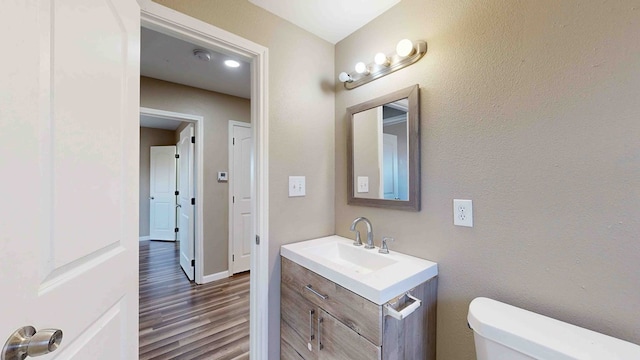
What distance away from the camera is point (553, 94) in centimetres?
91

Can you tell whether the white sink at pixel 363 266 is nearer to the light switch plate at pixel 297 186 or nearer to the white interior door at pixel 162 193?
the light switch plate at pixel 297 186

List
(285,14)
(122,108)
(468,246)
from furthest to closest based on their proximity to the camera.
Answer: (285,14) < (468,246) < (122,108)

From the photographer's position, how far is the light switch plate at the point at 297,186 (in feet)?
5.27

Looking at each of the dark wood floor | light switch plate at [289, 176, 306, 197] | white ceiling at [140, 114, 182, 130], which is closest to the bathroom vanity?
light switch plate at [289, 176, 306, 197]

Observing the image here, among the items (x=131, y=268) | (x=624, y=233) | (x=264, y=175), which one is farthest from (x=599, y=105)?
(x=131, y=268)

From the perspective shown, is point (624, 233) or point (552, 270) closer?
point (624, 233)

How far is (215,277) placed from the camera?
10.0 ft

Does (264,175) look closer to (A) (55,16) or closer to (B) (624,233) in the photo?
(A) (55,16)

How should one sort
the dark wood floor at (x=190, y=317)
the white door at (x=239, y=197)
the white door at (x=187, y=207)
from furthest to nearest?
the white door at (x=239, y=197), the white door at (x=187, y=207), the dark wood floor at (x=190, y=317)

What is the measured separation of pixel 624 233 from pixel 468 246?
470mm

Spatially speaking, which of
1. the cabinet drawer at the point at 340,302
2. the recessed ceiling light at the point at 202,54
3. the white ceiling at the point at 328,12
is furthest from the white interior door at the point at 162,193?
the cabinet drawer at the point at 340,302

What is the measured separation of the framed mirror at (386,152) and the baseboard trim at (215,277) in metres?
2.27

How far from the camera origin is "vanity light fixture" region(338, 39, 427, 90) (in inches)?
50.9

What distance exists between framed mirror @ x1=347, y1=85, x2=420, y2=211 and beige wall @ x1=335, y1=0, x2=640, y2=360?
6 centimetres
